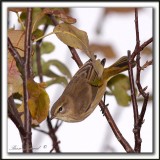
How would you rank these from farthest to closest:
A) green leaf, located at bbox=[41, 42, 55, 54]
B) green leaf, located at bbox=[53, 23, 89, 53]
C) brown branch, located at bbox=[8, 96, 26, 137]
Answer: green leaf, located at bbox=[41, 42, 55, 54], green leaf, located at bbox=[53, 23, 89, 53], brown branch, located at bbox=[8, 96, 26, 137]

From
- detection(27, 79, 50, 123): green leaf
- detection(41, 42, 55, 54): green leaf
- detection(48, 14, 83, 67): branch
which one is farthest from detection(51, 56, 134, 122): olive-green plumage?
detection(27, 79, 50, 123): green leaf

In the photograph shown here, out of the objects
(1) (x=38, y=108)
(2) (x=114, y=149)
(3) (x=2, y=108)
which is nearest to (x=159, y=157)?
(2) (x=114, y=149)

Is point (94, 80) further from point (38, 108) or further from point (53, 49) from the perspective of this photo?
point (38, 108)

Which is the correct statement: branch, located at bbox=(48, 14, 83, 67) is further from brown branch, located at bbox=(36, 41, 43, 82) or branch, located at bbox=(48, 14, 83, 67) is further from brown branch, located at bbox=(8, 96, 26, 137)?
brown branch, located at bbox=(8, 96, 26, 137)

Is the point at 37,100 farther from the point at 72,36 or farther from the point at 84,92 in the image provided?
the point at 84,92

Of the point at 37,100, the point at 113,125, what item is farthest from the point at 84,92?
the point at 37,100

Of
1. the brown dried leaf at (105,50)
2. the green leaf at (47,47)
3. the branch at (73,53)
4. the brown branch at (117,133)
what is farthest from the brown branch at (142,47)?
the green leaf at (47,47)

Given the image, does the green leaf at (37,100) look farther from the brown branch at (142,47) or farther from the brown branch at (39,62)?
the brown branch at (39,62)
